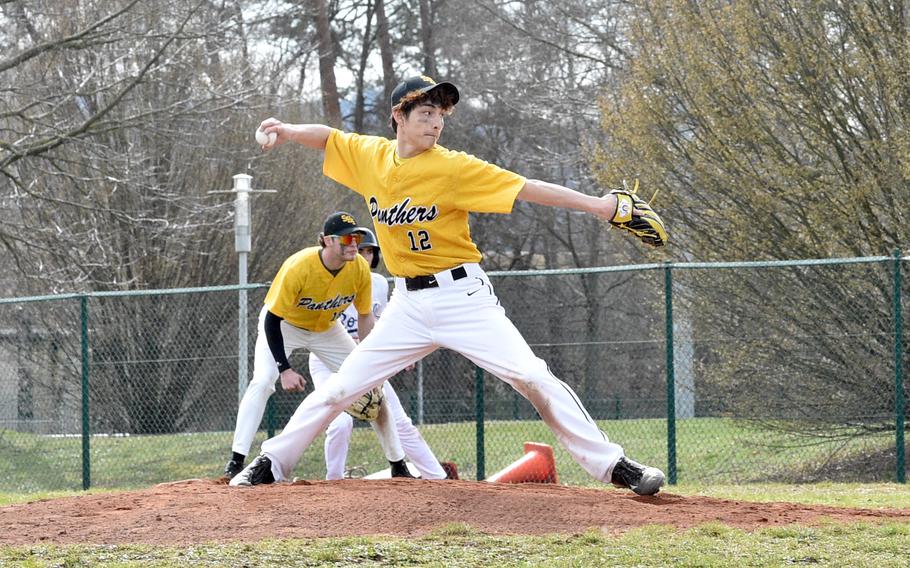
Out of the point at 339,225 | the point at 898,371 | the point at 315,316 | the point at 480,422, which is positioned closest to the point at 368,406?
the point at 315,316

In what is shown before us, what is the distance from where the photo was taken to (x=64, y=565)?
4887 mm

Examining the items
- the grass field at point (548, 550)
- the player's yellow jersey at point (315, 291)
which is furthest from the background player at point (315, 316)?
the grass field at point (548, 550)

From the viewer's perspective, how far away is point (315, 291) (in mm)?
8188

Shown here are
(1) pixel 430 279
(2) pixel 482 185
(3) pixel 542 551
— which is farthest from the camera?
(1) pixel 430 279

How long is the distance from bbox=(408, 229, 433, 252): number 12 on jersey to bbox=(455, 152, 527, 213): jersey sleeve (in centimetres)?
23

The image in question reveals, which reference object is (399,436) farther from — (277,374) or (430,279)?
(430,279)

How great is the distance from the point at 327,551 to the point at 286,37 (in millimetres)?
23101

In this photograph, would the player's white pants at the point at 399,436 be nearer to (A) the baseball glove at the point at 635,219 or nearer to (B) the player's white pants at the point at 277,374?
(B) the player's white pants at the point at 277,374

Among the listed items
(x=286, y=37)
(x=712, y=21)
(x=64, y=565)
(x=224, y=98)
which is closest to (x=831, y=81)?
(x=712, y=21)

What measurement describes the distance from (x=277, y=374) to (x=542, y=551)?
3.80m

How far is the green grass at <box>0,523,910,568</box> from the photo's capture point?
487 cm

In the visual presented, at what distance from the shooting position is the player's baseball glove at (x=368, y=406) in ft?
26.2

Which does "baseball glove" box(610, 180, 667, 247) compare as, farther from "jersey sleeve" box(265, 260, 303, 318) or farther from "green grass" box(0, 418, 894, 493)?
"green grass" box(0, 418, 894, 493)

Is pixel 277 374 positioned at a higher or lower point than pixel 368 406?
higher
